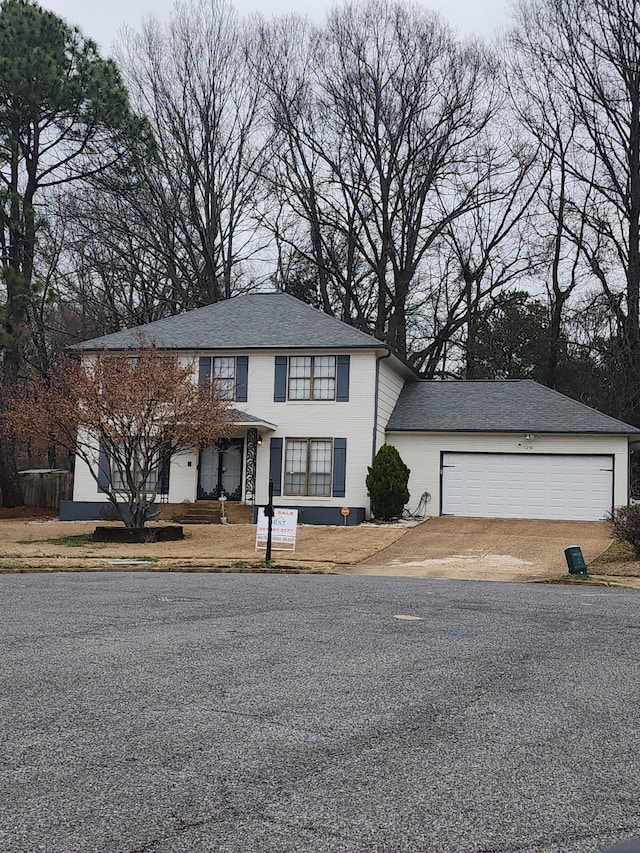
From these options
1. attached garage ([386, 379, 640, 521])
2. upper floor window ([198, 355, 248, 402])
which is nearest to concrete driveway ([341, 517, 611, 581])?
attached garage ([386, 379, 640, 521])

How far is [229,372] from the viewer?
28984 mm

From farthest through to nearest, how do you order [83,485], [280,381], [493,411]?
[493,411]
[83,485]
[280,381]

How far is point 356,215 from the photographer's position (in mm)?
38219

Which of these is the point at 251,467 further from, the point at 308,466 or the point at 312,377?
the point at 312,377

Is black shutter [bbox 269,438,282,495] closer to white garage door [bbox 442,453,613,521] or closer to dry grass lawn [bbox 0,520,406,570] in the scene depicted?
dry grass lawn [bbox 0,520,406,570]

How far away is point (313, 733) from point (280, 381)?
23.4 m

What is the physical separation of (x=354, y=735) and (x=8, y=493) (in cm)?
3080

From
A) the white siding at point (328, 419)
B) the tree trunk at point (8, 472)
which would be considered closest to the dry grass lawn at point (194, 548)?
the white siding at point (328, 419)

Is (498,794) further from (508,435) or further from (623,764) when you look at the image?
(508,435)

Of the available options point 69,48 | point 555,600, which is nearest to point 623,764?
point 555,600

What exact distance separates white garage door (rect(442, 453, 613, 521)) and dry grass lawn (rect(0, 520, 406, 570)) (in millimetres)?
3789

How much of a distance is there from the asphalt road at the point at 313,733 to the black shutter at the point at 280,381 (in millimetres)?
18389

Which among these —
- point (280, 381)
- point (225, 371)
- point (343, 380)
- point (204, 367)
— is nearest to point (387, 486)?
point (343, 380)

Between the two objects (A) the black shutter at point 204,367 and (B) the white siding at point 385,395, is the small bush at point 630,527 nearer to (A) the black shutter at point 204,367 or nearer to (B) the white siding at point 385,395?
(B) the white siding at point 385,395
